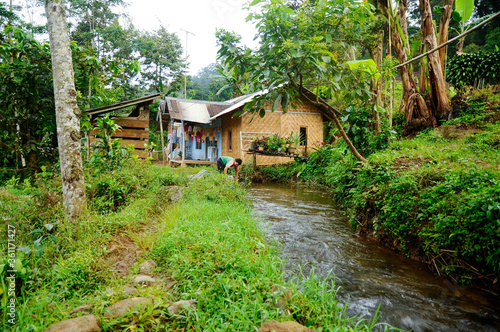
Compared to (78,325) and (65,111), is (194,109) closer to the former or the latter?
(65,111)

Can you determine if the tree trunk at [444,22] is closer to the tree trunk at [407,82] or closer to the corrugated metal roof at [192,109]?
the tree trunk at [407,82]

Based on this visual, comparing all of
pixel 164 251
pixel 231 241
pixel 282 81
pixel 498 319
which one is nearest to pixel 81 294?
pixel 164 251

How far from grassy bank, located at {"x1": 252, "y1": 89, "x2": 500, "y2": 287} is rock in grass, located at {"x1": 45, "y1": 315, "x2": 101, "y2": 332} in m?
3.57

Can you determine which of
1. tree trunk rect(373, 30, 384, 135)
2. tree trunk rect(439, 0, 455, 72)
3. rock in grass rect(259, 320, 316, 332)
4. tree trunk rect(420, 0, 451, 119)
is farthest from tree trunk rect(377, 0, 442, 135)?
rock in grass rect(259, 320, 316, 332)

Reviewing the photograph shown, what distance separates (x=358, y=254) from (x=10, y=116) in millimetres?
6118

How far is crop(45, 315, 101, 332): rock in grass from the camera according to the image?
5.51ft

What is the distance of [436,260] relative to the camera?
342cm

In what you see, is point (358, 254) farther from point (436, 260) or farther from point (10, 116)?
point (10, 116)

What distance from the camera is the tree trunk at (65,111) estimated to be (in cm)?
350

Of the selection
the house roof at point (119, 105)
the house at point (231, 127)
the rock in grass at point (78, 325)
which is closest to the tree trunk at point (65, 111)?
the rock in grass at point (78, 325)

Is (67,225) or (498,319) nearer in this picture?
(498,319)

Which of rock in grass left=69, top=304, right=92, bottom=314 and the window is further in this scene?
the window

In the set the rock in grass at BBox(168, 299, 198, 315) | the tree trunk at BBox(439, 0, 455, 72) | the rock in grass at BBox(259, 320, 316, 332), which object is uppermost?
the tree trunk at BBox(439, 0, 455, 72)

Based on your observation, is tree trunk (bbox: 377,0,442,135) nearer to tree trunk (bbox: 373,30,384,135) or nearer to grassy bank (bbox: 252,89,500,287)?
tree trunk (bbox: 373,30,384,135)
